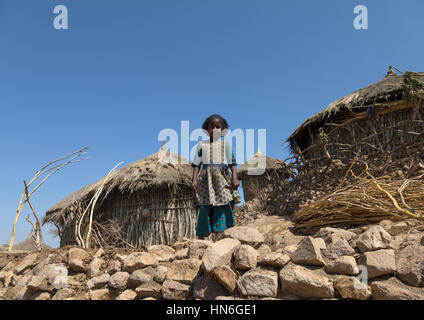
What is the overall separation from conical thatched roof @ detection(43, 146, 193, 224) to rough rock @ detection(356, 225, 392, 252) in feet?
19.7

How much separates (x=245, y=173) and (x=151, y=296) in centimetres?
1340

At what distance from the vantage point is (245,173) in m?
15.4

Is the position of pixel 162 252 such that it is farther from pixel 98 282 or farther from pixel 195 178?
pixel 195 178

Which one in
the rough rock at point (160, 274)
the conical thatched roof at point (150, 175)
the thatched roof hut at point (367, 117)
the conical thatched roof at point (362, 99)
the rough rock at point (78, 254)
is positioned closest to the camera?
the rough rock at point (160, 274)

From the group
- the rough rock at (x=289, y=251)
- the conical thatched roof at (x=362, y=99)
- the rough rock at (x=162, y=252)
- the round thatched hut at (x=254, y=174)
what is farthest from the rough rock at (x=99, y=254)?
the round thatched hut at (x=254, y=174)

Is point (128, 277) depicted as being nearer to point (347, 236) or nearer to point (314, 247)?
point (314, 247)

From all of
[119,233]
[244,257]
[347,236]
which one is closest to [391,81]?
[347,236]

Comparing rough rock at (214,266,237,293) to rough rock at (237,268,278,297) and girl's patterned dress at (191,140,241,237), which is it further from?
girl's patterned dress at (191,140,241,237)

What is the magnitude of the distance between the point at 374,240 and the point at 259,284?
0.77m

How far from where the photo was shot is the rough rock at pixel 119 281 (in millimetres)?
2365

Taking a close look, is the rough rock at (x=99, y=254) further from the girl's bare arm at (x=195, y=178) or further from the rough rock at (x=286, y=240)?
the rough rock at (x=286, y=240)

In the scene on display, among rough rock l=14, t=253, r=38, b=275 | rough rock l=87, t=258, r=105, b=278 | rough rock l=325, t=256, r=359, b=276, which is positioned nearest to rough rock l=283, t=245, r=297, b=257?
rough rock l=325, t=256, r=359, b=276

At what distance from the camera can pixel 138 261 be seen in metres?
2.44

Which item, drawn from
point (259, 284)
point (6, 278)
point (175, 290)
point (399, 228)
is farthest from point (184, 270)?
point (6, 278)
